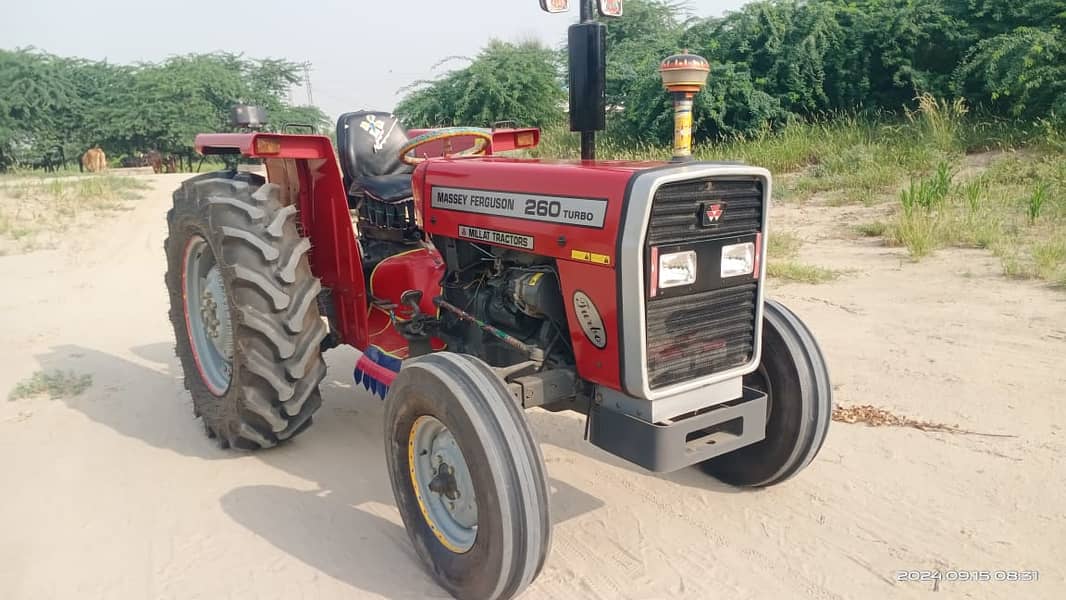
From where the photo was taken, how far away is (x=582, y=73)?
9.66ft

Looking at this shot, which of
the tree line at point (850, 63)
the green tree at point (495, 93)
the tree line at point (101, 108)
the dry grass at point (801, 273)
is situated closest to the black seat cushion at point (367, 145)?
the dry grass at point (801, 273)

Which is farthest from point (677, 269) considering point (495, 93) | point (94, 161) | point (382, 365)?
point (94, 161)

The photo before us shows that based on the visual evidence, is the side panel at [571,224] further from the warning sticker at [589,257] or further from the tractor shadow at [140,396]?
the tractor shadow at [140,396]

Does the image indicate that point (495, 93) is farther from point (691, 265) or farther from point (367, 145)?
point (691, 265)

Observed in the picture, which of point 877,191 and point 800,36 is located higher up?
point 800,36

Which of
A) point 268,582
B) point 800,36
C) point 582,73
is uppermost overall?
point 800,36

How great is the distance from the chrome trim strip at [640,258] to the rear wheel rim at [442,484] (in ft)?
2.11

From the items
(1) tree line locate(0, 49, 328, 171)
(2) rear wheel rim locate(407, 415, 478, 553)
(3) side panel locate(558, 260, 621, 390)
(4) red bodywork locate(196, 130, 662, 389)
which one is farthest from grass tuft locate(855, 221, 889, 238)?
(1) tree line locate(0, 49, 328, 171)

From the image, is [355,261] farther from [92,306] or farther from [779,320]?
[92,306]

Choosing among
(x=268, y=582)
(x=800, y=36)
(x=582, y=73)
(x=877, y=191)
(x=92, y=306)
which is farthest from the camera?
(x=800, y=36)

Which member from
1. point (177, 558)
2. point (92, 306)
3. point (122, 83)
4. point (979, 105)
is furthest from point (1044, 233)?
point (122, 83)

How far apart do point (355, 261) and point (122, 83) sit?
29.3 meters

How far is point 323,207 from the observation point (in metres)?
3.83
